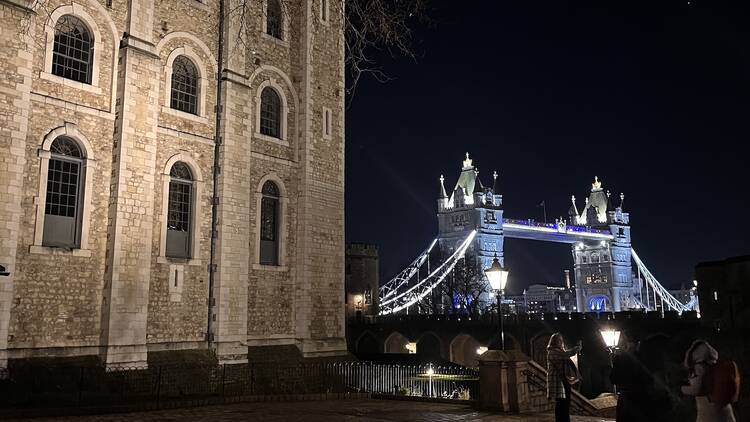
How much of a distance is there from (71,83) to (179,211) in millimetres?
4483

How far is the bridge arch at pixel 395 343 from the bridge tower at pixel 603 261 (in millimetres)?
82052

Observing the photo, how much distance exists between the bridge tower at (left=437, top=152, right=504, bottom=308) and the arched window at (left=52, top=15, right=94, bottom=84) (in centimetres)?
8162

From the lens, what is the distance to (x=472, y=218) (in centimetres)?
10225

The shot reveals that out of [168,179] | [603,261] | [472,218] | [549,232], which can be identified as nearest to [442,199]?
[472,218]

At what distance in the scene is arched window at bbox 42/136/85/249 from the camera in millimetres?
15594

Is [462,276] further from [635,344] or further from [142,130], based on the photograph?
[635,344]

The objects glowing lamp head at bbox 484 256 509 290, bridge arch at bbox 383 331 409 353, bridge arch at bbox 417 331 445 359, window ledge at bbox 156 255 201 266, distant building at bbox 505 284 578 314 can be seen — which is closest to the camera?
glowing lamp head at bbox 484 256 509 290

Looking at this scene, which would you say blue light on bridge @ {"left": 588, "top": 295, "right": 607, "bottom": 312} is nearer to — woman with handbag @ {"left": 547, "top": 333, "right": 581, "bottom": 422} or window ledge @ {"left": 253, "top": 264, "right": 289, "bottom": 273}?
window ledge @ {"left": 253, "top": 264, "right": 289, "bottom": 273}

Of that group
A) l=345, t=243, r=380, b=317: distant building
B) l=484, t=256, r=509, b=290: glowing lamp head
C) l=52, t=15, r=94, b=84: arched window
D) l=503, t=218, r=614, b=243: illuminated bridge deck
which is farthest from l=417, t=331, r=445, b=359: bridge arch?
l=503, t=218, r=614, b=243: illuminated bridge deck

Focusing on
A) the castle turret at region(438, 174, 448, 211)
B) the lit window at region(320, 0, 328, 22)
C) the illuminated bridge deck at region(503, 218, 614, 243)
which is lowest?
the lit window at region(320, 0, 328, 22)

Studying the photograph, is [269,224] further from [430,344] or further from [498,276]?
[430,344]

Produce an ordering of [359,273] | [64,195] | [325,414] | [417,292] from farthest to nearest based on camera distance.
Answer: [417,292] → [359,273] → [64,195] → [325,414]

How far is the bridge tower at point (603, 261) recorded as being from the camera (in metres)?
126

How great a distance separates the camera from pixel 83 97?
16328 mm
